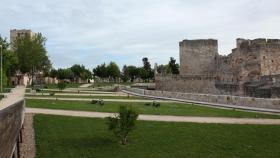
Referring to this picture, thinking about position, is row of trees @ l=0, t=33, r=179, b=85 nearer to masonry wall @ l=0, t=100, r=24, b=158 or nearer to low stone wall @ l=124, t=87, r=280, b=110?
low stone wall @ l=124, t=87, r=280, b=110

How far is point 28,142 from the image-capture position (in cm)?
1366

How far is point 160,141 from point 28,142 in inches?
171

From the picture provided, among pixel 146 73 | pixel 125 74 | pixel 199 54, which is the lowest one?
pixel 125 74

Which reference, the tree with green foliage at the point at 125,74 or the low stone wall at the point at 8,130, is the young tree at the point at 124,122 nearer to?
the low stone wall at the point at 8,130

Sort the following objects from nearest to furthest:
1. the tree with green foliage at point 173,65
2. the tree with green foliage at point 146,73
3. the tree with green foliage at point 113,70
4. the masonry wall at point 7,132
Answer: the masonry wall at point 7,132
the tree with green foliage at point 173,65
the tree with green foliage at point 146,73
the tree with green foliage at point 113,70

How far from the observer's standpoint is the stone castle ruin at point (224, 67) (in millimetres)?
41625

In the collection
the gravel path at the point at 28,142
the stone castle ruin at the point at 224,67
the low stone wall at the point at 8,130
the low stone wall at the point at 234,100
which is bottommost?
the gravel path at the point at 28,142

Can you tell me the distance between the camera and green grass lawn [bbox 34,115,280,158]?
1225 cm

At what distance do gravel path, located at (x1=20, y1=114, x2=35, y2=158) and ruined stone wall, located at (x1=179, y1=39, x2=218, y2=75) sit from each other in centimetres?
3795

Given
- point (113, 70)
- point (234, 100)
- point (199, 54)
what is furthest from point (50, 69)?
point (234, 100)

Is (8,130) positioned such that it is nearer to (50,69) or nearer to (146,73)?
(50,69)

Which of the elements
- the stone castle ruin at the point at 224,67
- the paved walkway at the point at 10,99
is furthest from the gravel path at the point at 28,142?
the stone castle ruin at the point at 224,67

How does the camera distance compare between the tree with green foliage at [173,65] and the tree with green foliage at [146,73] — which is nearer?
the tree with green foliage at [173,65]

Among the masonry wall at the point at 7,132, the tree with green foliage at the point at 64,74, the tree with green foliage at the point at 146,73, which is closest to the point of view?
the masonry wall at the point at 7,132
